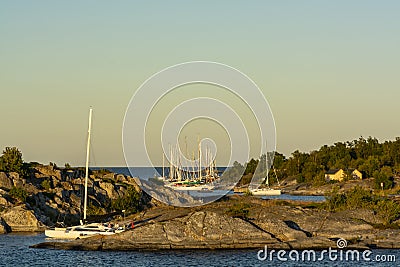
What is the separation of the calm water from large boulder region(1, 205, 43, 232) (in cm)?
1588

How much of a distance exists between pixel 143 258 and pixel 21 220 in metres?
30.2

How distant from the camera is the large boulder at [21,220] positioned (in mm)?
98062

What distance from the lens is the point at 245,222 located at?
3317 inches

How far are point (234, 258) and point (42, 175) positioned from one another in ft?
189

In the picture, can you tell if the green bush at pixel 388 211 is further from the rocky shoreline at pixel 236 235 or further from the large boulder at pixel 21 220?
the large boulder at pixel 21 220

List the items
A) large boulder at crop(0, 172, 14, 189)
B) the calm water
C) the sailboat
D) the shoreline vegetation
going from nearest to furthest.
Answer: the calm water < the shoreline vegetation < the sailboat < large boulder at crop(0, 172, 14, 189)

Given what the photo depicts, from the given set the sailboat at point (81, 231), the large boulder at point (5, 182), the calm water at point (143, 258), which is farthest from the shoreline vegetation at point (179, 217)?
the sailboat at point (81, 231)

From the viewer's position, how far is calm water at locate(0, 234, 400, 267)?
71.9 m

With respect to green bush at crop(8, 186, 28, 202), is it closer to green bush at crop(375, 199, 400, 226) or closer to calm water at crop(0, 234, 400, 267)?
Result: calm water at crop(0, 234, 400, 267)

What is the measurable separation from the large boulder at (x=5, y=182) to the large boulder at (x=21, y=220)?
498 inches

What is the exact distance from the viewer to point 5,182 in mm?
112375

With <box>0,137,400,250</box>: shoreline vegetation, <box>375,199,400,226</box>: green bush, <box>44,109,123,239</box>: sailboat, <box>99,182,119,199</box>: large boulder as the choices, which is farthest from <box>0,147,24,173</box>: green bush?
<box>375,199,400,226</box>: green bush

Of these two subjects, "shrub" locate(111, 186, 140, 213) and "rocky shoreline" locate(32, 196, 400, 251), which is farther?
"shrub" locate(111, 186, 140, 213)

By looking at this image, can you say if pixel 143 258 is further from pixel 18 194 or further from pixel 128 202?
pixel 128 202
